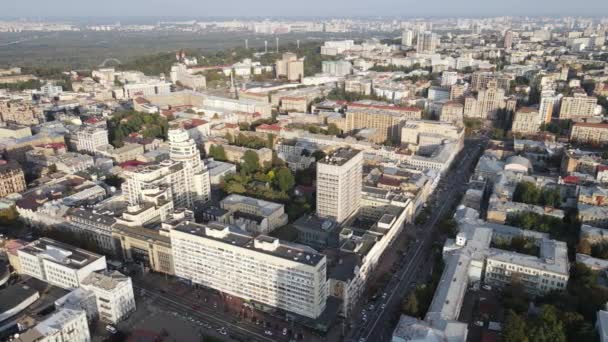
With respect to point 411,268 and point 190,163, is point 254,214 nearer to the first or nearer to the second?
point 190,163

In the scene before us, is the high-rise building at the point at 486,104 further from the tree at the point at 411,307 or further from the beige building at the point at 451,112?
the tree at the point at 411,307

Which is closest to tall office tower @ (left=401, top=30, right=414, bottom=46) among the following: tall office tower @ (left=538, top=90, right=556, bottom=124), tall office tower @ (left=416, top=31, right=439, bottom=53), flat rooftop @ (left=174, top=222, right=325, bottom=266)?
tall office tower @ (left=416, top=31, right=439, bottom=53)

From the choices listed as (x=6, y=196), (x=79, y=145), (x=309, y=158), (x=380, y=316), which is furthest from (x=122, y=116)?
(x=380, y=316)

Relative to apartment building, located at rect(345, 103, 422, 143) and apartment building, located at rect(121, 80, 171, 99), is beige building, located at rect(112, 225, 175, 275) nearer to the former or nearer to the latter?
apartment building, located at rect(345, 103, 422, 143)

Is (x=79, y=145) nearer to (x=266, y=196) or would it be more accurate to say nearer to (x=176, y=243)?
(x=266, y=196)

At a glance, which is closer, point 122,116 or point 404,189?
point 404,189
